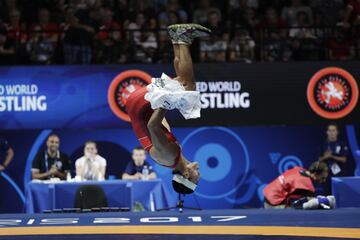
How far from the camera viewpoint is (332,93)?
1455 cm

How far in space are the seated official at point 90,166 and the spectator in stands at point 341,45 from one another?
4.54 m

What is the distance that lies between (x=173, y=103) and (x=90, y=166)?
207 inches

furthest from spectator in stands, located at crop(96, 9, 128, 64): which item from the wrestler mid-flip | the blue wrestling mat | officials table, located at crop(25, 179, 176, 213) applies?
the wrestler mid-flip

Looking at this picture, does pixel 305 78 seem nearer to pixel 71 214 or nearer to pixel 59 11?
pixel 59 11

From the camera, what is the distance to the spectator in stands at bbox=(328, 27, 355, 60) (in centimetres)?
1456

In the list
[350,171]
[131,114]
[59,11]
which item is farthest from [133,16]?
[131,114]

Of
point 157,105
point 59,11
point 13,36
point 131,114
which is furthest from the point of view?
point 59,11

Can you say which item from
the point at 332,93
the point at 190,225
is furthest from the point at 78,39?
the point at 190,225

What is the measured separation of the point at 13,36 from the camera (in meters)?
14.1

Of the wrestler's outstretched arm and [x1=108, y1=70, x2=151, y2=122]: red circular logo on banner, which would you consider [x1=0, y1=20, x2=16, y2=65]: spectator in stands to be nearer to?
[x1=108, y1=70, x2=151, y2=122]: red circular logo on banner

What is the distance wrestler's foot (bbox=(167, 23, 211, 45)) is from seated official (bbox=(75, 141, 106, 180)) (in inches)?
194

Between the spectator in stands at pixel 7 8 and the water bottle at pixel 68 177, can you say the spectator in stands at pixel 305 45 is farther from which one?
the spectator in stands at pixel 7 8

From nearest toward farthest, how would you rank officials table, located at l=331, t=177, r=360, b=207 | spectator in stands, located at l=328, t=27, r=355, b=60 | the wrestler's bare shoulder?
the wrestler's bare shoulder < officials table, located at l=331, t=177, r=360, b=207 < spectator in stands, located at l=328, t=27, r=355, b=60

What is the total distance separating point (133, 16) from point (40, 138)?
2856 millimetres
